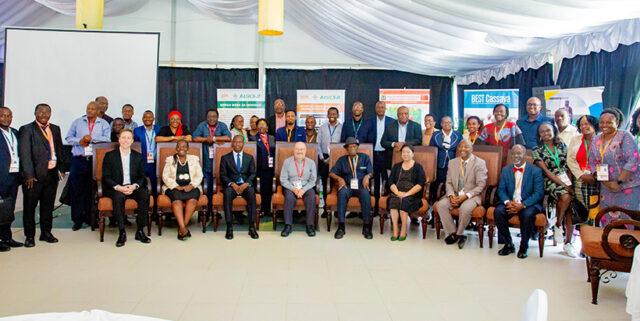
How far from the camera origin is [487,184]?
526 cm

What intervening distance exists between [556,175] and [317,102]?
4569 mm

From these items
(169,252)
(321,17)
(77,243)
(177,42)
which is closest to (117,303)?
(169,252)

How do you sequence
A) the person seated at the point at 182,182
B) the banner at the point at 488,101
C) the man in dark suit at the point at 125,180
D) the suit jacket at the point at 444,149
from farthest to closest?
the banner at the point at 488,101 → the suit jacket at the point at 444,149 → the person seated at the point at 182,182 → the man in dark suit at the point at 125,180

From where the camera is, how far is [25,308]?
122 inches

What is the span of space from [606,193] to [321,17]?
464 cm

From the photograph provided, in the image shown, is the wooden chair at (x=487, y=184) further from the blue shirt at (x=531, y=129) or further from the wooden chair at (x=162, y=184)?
the wooden chair at (x=162, y=184)

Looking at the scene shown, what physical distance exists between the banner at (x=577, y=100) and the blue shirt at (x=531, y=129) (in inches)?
27.9

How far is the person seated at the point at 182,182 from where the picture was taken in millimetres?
5230

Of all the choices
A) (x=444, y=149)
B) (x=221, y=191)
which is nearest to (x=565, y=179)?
(x=444, y=149)

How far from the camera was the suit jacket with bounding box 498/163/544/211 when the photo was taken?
466 cm

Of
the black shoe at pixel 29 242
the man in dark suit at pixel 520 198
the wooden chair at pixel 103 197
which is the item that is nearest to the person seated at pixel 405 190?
the man in dark suit at pixel 520 198

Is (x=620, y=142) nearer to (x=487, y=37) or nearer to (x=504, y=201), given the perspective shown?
(x=504, y=201)

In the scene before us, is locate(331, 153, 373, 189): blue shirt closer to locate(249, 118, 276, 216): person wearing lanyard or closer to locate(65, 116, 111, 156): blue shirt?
locate(249, 118, 276, 216): person wearing lanyard

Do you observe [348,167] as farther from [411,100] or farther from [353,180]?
[411,100]
